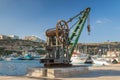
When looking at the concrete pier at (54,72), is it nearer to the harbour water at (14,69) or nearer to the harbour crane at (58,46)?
the harbour crane at (58,46)

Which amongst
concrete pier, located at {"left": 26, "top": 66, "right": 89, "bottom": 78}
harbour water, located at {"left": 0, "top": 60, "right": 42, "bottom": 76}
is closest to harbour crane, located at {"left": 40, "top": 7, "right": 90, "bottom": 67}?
concrete pier, located at {"left": 26, "top": 66, "right": 89, "bottom": 78}

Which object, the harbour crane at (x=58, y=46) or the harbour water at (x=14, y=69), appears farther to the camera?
the harbour water at (x=14, y=69)

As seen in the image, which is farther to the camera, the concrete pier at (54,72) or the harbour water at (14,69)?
the harbour water at (14,69)

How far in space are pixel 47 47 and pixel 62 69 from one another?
2.98 meters

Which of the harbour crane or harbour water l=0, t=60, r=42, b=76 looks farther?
Answer: harbour water l=0, t=60, r=42, b=76

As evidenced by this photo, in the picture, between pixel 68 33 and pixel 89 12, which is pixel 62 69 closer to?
pixel 68 33

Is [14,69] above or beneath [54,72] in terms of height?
above

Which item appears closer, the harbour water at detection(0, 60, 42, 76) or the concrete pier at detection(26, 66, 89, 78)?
the concrete pier at detection(26, 66, 89, 78)

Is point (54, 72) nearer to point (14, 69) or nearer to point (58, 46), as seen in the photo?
point (58, 46)

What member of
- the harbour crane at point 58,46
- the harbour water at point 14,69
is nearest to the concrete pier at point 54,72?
the harbour crane at point 58,46

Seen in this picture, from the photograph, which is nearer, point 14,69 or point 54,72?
point 54,72

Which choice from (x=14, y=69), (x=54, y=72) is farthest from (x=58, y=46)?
(x=14, y=69)

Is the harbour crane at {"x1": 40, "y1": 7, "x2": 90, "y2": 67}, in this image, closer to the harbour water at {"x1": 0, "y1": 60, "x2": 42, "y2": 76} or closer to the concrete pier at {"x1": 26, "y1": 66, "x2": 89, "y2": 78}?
the concrete pier at {"x1": 26, "y1": 66, "x2": 89, "y2": 78}

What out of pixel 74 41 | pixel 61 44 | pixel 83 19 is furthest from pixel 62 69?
pixel 83 19
